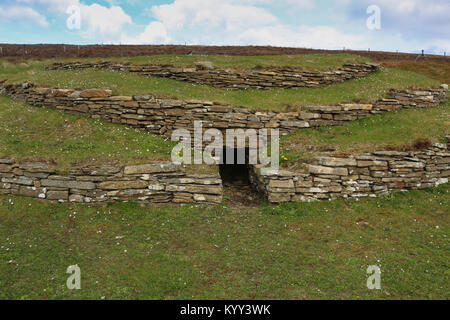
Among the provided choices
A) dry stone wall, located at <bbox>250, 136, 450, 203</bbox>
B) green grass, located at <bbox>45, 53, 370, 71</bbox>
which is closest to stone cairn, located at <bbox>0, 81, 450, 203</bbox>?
dry stone wall, located at <bbox>250, 136, 450, 203</bbox>

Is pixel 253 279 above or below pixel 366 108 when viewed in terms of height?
below

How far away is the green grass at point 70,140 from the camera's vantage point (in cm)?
1362

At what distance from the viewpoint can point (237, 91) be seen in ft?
66.1

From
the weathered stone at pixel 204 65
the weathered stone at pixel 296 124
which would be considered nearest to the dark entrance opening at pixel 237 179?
the weathered stone at pixel 296 124

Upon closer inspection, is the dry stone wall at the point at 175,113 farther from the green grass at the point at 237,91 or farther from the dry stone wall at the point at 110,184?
the dry stone wall at the point at 110,184

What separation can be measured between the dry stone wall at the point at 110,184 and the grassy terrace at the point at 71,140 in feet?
1.94

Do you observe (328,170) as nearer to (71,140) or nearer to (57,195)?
(57,195)

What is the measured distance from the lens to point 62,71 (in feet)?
74.8

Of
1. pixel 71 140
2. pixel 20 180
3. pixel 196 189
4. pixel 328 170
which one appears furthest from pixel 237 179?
pixel 20 180

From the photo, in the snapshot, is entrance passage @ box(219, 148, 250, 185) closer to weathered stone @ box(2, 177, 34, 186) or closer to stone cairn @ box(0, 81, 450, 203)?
stone cairn @ box(0, 81, 450, 203)

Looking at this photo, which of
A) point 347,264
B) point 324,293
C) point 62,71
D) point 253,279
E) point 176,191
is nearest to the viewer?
point 324,293
